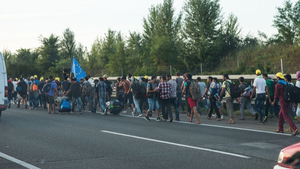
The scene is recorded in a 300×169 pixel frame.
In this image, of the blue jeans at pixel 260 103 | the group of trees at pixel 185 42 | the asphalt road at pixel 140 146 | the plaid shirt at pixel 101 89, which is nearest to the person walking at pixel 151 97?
the asphalt road at pixel 140 146

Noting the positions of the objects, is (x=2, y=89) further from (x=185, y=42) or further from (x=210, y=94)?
(x=185, y=42)

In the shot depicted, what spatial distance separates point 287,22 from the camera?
34281 millimetres

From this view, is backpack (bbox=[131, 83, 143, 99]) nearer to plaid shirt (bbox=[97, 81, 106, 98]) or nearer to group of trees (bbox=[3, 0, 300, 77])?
plaid shirt (bbox=[97, 81, 106, 98])

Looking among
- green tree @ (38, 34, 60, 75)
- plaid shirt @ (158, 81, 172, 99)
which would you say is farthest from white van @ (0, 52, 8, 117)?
green tree @ (38, 34, 60, 75)

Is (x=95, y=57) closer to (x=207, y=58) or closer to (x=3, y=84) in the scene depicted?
(x=207, y=58)

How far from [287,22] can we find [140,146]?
30661mm

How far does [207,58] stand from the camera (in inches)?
1292

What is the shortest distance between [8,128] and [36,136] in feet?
6.97

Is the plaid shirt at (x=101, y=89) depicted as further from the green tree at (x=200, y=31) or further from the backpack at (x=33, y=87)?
the green tree at (x=200, y=31)

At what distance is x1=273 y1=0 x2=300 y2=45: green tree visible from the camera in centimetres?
3328

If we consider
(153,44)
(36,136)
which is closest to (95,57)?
(153,44)

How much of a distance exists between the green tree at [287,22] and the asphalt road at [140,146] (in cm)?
2518

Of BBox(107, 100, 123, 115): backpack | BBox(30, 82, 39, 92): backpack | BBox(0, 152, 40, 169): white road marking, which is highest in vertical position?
BBox(30, 82, 39, 92): backpack

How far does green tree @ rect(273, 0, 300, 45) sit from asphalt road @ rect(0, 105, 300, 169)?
25175 millimetres
